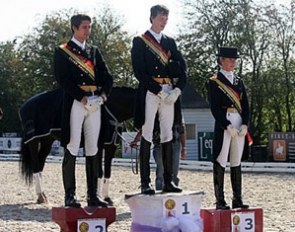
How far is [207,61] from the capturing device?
3331 centimetres

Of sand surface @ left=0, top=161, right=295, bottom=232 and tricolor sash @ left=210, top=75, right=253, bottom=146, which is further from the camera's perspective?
sand surface @ left=0, top=161, right=295, bottom=232

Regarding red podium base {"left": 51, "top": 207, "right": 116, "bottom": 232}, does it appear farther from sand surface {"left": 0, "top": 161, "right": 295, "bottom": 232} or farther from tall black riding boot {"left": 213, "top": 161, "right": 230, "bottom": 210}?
sand surface {"left": 0, "top": 161, "right": 295, "bottom": 232}

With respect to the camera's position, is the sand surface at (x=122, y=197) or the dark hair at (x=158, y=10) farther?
the sand surface at (x=122, y=197)

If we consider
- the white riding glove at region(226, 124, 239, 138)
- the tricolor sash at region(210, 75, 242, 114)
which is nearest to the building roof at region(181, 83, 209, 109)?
the tricolor sash at region(210, 75, 242, 114)

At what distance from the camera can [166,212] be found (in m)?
6.16

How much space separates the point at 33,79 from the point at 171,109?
35.5 meters

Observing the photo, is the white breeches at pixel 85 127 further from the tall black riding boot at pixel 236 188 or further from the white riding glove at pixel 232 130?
the tall black riding boot at pixel 236 188

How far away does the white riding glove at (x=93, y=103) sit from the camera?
627 centimetres

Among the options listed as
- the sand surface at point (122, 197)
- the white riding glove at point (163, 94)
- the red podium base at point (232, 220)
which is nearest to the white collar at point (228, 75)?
the white riding glove at point (163, 94)

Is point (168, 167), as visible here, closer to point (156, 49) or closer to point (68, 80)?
point (156, 49)

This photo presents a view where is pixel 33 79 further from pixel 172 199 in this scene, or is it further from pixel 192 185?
pixel 172 199

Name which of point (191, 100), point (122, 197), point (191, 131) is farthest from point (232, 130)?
point (191, 100)

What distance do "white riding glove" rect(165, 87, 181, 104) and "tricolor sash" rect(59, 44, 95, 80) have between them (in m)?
0.73

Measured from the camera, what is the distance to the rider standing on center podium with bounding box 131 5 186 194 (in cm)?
651
